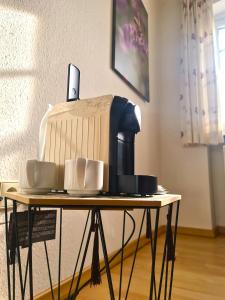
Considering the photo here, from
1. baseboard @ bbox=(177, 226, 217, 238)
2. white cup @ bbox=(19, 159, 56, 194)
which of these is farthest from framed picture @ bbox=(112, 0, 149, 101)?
baseboard @ bbox=(177, 226, 217, 238)

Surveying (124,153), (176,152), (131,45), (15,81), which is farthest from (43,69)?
(176,152)

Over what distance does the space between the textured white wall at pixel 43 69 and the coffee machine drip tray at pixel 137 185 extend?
1.59 feet

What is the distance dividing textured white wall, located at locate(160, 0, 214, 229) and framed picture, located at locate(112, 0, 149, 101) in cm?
44

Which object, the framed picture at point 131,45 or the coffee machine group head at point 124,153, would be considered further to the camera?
the framed picture at point 131,45

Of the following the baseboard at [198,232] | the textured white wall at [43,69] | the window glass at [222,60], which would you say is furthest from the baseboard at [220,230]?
the window glass at [222,60]

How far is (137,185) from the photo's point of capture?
1.65 feet

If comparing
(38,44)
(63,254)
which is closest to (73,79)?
(38,44)

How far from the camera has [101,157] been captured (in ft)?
1.84

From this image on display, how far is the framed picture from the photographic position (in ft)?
5.45

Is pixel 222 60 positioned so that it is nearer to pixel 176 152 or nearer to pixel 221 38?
pixel 221 38

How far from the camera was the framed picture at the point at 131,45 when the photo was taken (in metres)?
1.66

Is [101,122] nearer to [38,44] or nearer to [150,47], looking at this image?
[38,44]

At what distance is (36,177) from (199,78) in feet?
7.21

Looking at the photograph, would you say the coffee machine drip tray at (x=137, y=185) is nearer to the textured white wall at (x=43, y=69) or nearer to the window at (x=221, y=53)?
the textured white wall at (x=43, y=69)
